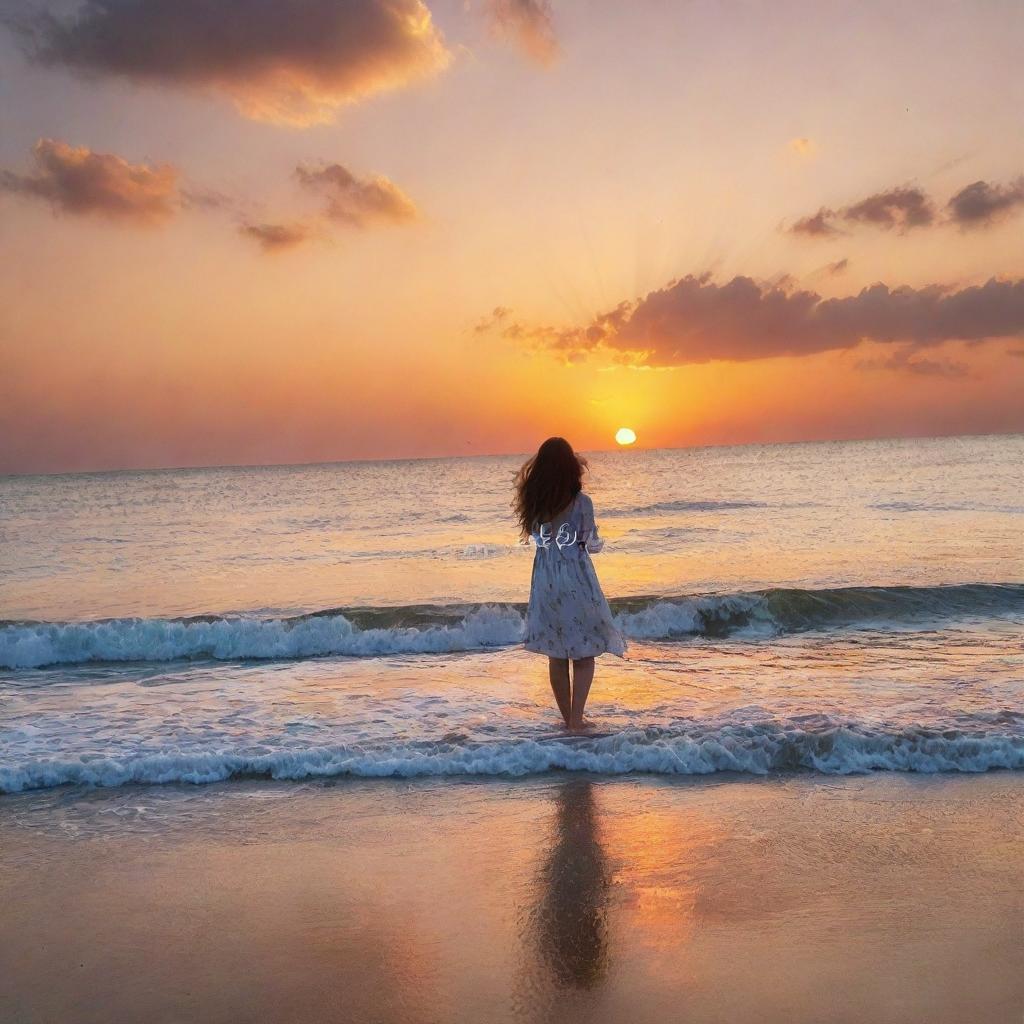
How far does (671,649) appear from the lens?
407 inches

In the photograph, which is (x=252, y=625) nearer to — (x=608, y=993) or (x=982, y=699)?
(x=982, y=699)

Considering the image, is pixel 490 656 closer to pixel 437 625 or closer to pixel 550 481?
pixel 437 625

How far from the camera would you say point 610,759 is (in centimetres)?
574

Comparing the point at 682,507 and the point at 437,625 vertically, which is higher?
the point at 682,507

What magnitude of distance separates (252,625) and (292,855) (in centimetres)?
799

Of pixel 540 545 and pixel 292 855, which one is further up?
pixel 540 545

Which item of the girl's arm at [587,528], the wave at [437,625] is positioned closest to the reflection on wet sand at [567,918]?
the girl's arm at [587,528]

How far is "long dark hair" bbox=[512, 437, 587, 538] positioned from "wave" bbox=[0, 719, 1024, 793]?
169 cm

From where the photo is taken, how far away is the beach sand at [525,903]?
311 centimetres

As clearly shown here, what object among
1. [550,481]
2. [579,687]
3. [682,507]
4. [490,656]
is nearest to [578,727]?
[579,687]

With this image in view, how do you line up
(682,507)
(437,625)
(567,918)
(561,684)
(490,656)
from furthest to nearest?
(682,507) → (437,625) → (490,656) → (561,684) → (567,918)

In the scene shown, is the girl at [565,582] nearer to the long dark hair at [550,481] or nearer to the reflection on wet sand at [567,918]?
the long dark hair at [550,481]

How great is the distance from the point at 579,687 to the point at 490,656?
12.1ft

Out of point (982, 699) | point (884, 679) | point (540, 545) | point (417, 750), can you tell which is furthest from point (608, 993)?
point (884, 679)
